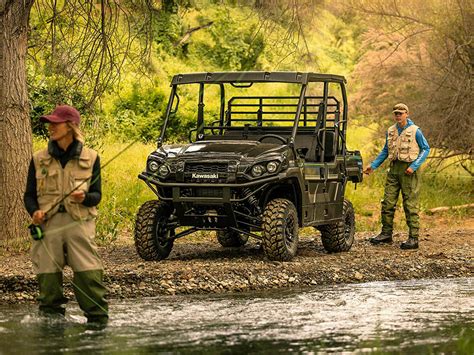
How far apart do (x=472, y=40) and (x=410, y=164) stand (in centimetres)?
759

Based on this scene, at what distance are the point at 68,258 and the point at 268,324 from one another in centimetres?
174

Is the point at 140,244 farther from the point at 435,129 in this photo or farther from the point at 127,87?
the point at 127,87

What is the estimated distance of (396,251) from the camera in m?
14.9

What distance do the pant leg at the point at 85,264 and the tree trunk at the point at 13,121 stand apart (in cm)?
585

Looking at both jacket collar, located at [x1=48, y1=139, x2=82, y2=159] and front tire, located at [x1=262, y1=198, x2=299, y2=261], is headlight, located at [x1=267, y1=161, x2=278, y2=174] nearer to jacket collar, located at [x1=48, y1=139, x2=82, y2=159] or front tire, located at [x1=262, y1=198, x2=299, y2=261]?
front tire, located at [x1=262, y1=198, x2=299, y2=261]

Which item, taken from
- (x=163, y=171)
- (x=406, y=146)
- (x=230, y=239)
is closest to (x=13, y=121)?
(x=163, y=171)

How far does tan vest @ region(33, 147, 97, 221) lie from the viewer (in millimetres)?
8602

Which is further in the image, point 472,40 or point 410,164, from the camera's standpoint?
point 472,40

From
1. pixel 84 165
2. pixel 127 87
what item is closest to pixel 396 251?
pixel 84 165

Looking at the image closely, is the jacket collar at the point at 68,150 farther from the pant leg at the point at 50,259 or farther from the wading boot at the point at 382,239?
the wading boot at the point at 382,239

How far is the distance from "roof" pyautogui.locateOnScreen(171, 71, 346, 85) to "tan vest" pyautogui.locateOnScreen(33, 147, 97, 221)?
5.00 metres

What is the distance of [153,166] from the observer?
1329 cm

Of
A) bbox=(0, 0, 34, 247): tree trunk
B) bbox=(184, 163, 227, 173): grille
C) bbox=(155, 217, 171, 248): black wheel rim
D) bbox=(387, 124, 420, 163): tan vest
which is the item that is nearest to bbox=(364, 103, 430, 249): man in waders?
bbox=(387, 124, 420, 163): tan vest

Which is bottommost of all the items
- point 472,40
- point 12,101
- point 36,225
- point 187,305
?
point 187,305
